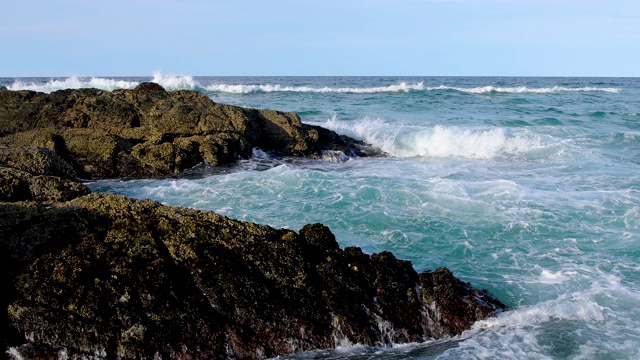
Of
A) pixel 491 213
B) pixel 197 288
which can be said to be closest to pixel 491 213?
pixel 491 213

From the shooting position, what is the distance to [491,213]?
27.9 feet

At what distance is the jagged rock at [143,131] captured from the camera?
1131cm

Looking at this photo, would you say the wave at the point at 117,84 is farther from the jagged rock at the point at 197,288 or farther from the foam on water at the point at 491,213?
the jagged rock at the point at 197,288

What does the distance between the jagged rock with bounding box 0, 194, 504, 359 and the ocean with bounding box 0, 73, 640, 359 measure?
26 cm

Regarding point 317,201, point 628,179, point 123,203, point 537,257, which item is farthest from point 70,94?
point 628,179

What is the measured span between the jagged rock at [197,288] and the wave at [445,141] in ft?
34.4

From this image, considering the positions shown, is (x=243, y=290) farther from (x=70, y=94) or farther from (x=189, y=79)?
(x=189, y=79)

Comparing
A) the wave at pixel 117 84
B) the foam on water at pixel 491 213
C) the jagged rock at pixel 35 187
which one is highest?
the wave at pixel 117 84

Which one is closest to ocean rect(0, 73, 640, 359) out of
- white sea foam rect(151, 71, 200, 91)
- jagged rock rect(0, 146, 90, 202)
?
jagged rock rect(0, 146, 90, 202)

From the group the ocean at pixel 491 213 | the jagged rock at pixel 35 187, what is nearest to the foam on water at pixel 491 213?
the ocean at pixel 491 213

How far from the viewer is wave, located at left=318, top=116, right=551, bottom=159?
1530 centimetres

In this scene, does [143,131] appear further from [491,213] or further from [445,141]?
[445,141]

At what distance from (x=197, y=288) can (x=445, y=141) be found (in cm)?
1304

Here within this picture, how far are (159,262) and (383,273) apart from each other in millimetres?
1991
